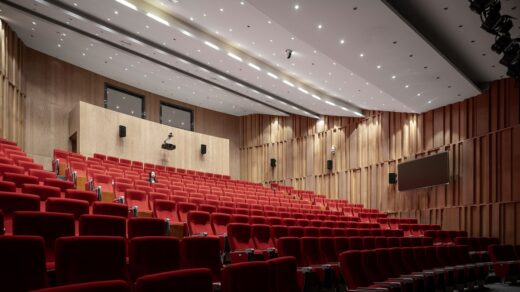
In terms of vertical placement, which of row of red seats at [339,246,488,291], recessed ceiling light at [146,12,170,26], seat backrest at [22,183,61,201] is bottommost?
row of red seats at [339,246,488,291]

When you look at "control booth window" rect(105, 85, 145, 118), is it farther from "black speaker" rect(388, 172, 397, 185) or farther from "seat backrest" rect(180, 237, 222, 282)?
"seat backrest" rect(180, 237, 222, 282)

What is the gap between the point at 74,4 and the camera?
249 inches

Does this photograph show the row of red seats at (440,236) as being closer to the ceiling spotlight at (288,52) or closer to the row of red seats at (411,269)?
the row of red seats at (411,269)

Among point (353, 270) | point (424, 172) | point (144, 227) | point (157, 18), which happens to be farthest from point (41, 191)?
point (424, 172)

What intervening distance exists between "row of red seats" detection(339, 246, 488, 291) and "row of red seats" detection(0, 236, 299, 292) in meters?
0.79

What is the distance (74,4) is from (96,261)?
18.5 ft

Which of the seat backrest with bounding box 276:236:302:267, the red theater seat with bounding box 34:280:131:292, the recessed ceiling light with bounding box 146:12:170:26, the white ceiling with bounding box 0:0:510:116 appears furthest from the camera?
the recessed ceiling light with bounding box 146:12:170:26

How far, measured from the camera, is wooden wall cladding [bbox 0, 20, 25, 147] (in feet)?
22.2

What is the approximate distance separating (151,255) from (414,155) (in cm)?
728

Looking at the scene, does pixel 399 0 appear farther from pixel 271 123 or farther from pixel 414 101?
pixel 271 123

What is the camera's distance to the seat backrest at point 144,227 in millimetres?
2355

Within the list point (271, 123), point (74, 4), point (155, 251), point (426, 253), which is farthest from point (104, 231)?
point (271, 123)

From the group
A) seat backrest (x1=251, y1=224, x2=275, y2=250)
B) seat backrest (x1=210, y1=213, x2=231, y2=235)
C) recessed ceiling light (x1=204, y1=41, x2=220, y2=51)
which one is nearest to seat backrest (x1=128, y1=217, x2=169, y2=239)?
seat backrest (x1=251, y1=224, x2=275, y2=250)

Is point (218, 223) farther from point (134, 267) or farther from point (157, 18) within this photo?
point (157, 18)
